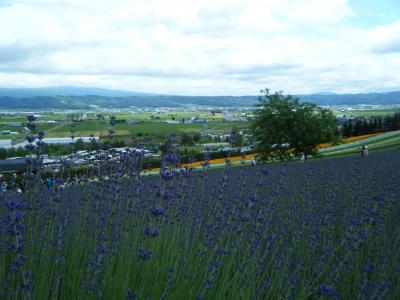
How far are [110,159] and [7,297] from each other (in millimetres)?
2640

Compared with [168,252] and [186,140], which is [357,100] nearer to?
[186,140]

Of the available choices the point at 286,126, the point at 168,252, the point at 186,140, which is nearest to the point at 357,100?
the point at 286,126

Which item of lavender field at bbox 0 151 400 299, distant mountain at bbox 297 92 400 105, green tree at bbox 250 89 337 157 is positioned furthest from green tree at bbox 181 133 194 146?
distant mountain at bbox 297 92 400 105

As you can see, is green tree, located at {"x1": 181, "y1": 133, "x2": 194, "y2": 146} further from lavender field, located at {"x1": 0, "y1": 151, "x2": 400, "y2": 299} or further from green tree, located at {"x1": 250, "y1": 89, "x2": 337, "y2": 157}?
lavender field, located at {"x1": 0, "y1": 151, "x2": 400, "y2": 299}

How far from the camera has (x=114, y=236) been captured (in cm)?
383

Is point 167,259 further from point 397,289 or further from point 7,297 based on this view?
point 397,289

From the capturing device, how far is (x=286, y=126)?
21.0 m

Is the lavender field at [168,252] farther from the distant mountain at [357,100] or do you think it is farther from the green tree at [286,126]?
the distant mountain at [357,100]

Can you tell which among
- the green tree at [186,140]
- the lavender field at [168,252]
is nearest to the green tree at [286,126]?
the green tree at [186,140]

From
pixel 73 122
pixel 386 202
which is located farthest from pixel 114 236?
pixel 386 202

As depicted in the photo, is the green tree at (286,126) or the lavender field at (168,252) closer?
the lavender field at (168,252)

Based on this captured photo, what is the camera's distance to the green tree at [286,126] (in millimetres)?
20766

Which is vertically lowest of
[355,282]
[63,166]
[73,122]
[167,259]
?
[355,282]

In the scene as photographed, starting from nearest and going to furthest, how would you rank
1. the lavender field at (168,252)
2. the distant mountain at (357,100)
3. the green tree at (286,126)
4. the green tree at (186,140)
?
the lavender field at (168,252) < the green tree at (186,140) < the green tree at (286,126) < the distant mountain at (357,100)
